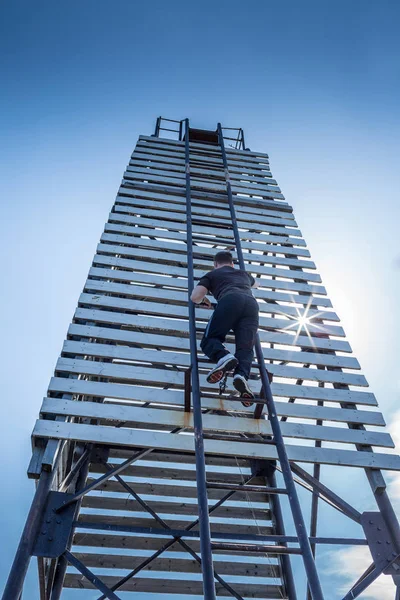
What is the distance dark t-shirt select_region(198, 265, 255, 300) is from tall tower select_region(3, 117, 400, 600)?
29 cm

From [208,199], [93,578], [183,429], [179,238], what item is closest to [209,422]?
[183,429]

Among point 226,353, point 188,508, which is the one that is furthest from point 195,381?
point 188,508

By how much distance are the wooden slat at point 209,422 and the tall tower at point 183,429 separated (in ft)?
0.04

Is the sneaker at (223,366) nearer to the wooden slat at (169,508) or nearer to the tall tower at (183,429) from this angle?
the tall tower at (183,429)

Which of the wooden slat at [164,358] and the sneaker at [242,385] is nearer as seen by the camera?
the sneaker at [242,385]

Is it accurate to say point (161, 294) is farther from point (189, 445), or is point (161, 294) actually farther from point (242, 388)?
point (242, 388)

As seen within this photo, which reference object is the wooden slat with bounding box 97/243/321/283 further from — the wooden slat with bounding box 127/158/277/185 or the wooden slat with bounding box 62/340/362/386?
the wooden slat with bounding box 127/158/277/185

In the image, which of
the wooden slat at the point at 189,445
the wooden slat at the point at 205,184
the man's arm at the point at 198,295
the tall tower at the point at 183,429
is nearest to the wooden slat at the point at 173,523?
the tall tower at the point at 183,429

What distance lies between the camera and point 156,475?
5473mm

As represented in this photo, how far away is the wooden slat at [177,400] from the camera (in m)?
4.11

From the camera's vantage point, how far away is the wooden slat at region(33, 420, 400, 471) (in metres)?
3.71

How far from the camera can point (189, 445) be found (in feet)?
12.5

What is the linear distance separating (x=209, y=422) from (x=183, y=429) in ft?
0.99

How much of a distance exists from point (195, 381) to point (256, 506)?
3101 mm
